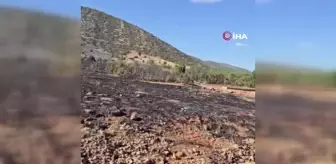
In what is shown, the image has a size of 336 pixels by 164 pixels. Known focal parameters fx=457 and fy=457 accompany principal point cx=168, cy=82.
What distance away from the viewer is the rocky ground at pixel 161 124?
269 centimetres

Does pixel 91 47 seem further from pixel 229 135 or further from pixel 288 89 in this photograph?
pixel 288 89

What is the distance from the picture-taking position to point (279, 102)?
2.82 metres

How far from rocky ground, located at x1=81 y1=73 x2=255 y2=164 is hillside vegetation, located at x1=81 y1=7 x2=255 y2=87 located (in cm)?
8

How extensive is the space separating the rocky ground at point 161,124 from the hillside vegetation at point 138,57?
8 cm

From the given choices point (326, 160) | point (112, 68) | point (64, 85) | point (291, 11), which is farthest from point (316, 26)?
point (64, 85)

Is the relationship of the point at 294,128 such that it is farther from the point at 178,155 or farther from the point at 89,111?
the point at 89,111

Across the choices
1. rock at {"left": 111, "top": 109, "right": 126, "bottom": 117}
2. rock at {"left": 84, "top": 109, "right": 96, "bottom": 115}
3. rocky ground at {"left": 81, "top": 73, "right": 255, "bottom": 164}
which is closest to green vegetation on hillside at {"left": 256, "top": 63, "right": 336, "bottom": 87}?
rocky ground at {"left": 81, "top": 73, "right": 255, "bottom": 164}

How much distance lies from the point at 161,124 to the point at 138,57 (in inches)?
17.2

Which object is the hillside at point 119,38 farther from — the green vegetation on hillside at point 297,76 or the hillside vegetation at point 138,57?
the green vegetation on hillside at point 297,76

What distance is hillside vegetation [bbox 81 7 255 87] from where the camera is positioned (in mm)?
2688

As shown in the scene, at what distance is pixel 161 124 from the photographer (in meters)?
2.82

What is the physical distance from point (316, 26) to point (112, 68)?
4.28 feet

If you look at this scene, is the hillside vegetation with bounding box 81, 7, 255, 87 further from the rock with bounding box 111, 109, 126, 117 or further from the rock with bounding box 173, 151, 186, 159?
the rock with bounding box 173, 151, 186, 159

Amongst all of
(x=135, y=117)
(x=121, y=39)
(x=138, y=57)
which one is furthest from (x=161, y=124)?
(x=121, y=39)
